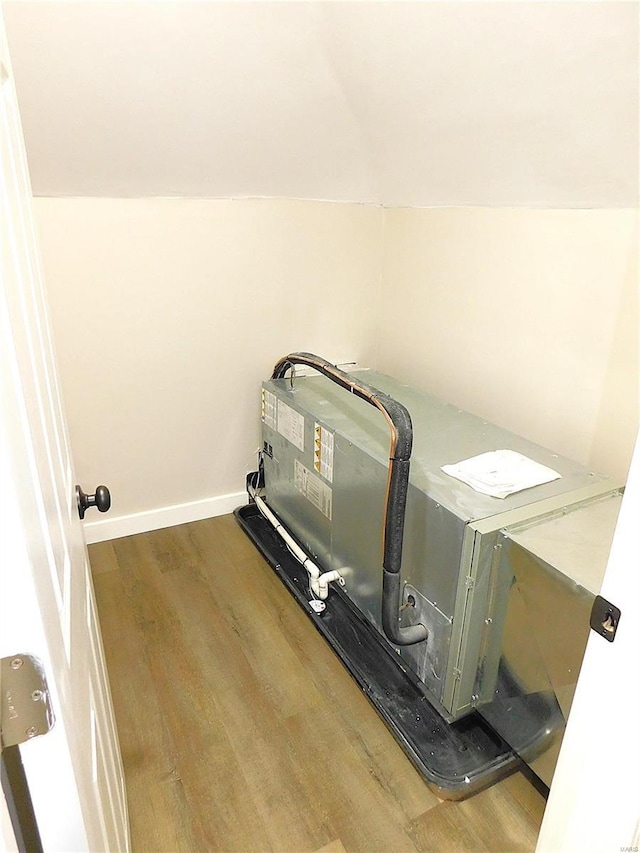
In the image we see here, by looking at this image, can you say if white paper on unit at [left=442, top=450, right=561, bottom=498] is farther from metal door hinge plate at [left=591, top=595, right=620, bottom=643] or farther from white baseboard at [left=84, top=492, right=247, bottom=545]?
white baseboard at [left=84, top=492, right=247, bottom=545]

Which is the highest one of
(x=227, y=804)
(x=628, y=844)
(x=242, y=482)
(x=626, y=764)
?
(x=626, y=764)

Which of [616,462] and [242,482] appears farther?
[242,482]

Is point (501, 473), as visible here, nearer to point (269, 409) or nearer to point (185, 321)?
point (269, 409)

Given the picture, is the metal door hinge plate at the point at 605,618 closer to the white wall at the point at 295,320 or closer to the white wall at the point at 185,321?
the white wall at the point at 295,320

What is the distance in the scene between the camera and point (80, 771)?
1.96ft

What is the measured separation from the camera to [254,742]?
1.56 m

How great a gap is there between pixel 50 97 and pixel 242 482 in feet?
5.44

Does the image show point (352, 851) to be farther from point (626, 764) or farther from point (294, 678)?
point (626, 764)

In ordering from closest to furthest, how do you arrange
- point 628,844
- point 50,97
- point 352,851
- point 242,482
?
1. point 628,844
2. point 352,851
3. point 50,97
4. point 242,482

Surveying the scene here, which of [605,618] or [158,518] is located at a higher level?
[605,618]

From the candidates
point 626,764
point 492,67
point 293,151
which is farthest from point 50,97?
point 626,764

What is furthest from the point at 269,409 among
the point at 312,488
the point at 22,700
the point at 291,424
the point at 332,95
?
the point at 22,700

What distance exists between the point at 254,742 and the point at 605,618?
120 cm

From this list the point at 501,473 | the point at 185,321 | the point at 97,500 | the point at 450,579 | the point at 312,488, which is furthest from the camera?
the point at 185,321
